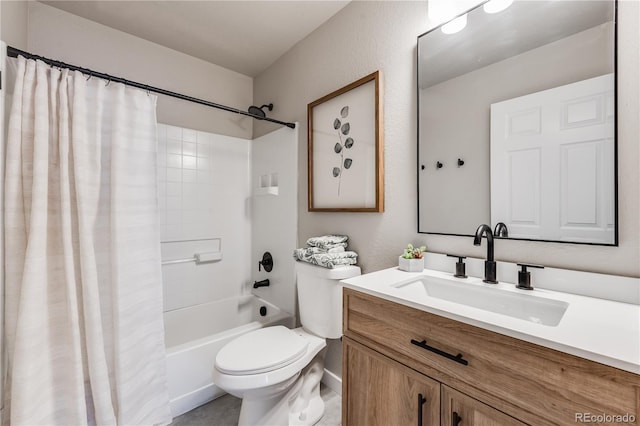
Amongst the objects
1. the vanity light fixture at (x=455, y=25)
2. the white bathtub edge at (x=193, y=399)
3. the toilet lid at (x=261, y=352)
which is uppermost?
the vanity light fixture at (x=455, y=25)

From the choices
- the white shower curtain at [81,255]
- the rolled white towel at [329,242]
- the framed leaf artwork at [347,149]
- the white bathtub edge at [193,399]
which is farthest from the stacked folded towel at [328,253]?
the white bathtub edge at [193,399]

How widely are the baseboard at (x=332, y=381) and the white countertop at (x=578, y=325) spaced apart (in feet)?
3.45

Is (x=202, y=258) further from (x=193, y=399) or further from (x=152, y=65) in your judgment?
(x=152, y=65)

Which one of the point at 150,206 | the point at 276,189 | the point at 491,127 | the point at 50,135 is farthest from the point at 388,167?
the point at 50,135

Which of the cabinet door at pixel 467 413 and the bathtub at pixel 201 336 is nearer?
the cabinet door at pixel 467 413

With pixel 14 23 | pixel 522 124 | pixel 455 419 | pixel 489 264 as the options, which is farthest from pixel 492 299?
pixel 14 23

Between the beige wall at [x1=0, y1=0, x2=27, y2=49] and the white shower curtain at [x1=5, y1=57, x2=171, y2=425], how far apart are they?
21 centimetres

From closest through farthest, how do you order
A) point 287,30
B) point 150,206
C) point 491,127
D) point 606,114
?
point 606,114 < point 491,127 < point 150,206 < point 287,30

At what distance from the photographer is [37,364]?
1124 millimetres

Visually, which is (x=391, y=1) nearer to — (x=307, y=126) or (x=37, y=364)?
(x=307, y=126)

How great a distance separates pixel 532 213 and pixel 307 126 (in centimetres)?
139

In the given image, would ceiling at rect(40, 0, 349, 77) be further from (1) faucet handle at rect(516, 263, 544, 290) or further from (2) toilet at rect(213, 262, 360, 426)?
(1) faucet handle at rect(516, 263, 544, 290)

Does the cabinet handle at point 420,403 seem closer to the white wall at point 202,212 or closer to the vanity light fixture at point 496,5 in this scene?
the vanity light fixture at point 496,5

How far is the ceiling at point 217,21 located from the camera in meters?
1.66
